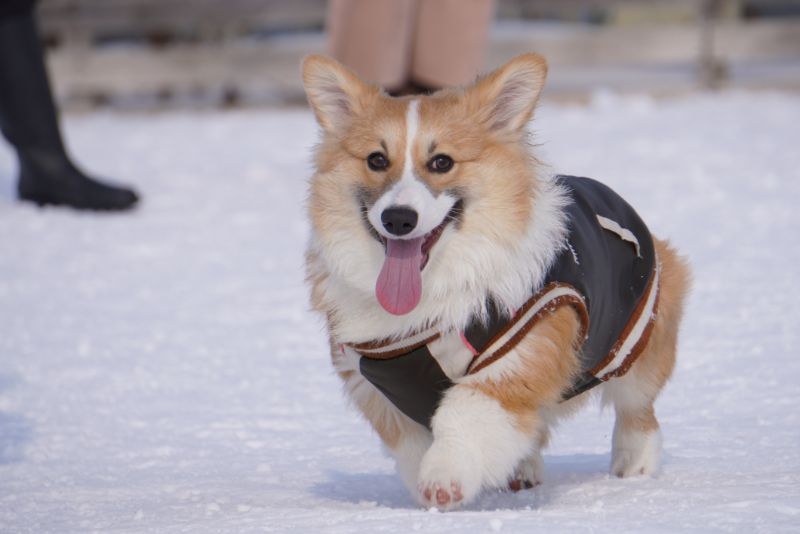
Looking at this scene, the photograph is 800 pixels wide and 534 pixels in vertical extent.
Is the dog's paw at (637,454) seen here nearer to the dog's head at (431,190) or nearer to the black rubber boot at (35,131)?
the dog's head at (431,190)

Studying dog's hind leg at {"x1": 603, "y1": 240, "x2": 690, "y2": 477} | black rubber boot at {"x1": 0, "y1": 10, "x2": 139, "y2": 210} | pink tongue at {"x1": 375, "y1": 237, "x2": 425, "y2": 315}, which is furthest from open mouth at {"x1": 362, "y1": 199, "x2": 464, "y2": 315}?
black rubber boot at {"x1": 0, "y1": 10, "x2": 139, "y2": 210}

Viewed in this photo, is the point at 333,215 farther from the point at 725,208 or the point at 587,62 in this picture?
the point at 587,62

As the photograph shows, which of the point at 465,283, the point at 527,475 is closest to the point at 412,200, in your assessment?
the point at 465,283

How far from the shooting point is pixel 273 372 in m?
5.14

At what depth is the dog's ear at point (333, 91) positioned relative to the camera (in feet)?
11.6

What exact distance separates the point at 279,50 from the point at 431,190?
34.7 ft

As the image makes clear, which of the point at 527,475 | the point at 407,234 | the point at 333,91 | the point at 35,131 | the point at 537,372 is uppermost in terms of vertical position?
the point at 333,91

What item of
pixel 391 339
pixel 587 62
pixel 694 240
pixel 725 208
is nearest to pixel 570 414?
pixel 391 339

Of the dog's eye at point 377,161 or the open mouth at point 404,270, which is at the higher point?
the dog's eye at point 377,161

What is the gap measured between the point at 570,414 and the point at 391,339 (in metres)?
0.69

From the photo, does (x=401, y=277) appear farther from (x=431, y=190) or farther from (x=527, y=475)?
(x=527, y=475)

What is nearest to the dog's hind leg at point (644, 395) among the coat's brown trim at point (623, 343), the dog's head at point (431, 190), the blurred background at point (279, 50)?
the coat's brown trim at point (623, 343)

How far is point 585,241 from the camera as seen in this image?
3432mm

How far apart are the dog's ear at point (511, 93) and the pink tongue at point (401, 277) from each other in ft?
1.37
